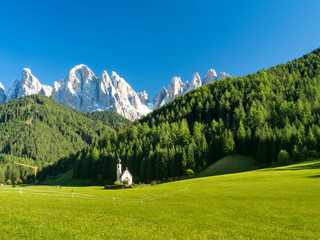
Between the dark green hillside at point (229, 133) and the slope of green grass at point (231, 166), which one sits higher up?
the dark green hillside at point (229, 133)

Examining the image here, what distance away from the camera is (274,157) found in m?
93.5

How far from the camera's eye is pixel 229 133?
11231 centimetres

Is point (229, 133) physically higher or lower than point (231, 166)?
higher

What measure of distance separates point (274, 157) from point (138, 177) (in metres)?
67.0

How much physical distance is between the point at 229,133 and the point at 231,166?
2496 centimetres

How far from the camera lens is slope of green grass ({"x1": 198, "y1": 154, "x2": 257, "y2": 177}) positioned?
88.6m

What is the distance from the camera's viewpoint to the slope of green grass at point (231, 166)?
291ft

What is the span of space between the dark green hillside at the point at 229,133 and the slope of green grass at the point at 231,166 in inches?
225

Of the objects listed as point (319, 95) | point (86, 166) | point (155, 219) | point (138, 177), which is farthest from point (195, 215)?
point (319, 95)

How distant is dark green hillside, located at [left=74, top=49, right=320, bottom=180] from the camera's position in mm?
97988

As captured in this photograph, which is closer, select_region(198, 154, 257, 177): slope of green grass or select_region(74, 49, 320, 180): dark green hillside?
select_region(198, 154, 257, 177): slope of green grass

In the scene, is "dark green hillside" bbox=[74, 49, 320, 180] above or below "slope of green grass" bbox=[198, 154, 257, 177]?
above

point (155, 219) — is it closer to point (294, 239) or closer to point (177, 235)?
point (177, 235)

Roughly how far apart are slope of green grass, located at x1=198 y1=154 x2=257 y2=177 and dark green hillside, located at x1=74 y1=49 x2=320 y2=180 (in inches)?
225
